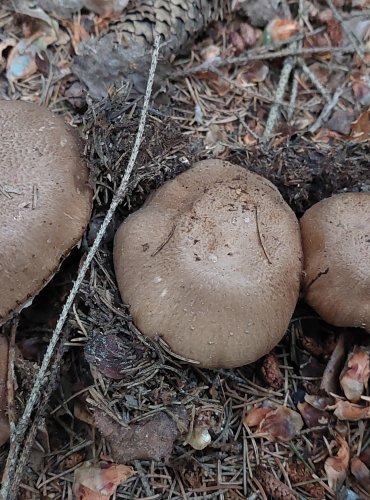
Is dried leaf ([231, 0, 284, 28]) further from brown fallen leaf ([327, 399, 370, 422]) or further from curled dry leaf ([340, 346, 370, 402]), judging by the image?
brown fallen leaf ([327, 399, 370, 422])

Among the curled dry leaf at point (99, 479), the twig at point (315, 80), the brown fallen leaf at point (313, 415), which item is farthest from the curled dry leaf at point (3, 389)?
the twig at point (315, 80)

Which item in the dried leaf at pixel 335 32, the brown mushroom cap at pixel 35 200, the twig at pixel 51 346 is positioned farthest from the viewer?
the dried leaf at pixel 335 32

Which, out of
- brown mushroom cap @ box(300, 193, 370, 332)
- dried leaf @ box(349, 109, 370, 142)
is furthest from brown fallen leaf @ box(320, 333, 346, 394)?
dried leaf @ box(349, 109, 370, 142)

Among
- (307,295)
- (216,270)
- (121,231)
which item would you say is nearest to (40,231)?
(121,231)

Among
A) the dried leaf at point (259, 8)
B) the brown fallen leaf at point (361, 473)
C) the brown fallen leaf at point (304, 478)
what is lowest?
the brown fallen leaf at point (304, 478)

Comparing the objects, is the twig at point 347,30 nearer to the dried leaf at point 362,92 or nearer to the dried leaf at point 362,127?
the dried leaf at point 362,92

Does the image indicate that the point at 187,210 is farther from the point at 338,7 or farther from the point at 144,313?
the point at 338,7

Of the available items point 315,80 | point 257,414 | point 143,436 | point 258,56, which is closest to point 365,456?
point 257,414
